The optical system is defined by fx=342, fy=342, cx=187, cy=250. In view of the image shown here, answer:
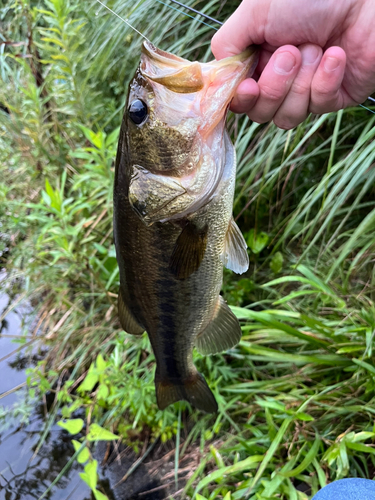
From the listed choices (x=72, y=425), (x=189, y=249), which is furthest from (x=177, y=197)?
(x=72, y=425)

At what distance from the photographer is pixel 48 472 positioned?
92.3 inches

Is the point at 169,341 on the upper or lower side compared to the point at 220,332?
lower

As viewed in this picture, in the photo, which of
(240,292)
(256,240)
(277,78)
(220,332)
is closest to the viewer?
(277,78)

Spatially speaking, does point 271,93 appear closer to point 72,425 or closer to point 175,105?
point 175,105

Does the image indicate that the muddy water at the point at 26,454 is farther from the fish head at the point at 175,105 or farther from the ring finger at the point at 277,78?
the ring finger at the point at 277,78

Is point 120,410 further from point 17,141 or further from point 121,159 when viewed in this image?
point 17,141

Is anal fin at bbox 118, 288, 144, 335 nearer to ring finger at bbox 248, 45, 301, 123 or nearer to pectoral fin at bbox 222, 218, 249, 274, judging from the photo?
pectoral fin at bbox 222, 218, 249, 274

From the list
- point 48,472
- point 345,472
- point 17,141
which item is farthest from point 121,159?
point 17,141

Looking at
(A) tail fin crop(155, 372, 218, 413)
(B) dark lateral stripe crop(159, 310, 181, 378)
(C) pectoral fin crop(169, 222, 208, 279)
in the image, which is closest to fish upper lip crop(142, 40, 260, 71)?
(C) pectoral fin crop(169, 222, 208, 279)

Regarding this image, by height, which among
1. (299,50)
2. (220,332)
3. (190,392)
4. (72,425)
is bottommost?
(72,425)

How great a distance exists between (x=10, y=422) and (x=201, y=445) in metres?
1.52

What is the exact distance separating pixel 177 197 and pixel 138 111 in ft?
0.99

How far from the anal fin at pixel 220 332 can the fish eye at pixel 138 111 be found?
80 centimetres

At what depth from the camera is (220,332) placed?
1516 mm
